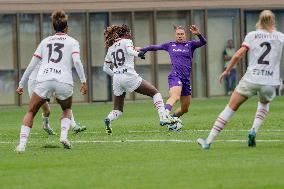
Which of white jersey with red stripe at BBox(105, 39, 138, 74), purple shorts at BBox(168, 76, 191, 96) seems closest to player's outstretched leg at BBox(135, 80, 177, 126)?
white jersey with red stripe at BBox(105, 39, 138, 74)

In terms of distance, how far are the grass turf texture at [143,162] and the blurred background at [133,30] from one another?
65.0 ft

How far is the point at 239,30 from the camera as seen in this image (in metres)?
48.1

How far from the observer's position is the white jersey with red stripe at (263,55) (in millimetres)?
18000

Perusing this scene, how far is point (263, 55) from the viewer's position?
59.1 ft

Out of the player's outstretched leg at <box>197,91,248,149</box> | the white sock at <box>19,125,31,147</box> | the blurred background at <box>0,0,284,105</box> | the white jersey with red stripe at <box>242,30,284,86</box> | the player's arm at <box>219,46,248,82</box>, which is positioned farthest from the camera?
the blurred background at <box>0,0,284,105</box>

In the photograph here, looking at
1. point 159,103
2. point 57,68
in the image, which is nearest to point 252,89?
point 57,68

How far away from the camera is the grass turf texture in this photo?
13.6 m

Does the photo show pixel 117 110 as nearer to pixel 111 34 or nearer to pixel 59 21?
pixel 111 34

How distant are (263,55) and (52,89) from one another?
3.53m

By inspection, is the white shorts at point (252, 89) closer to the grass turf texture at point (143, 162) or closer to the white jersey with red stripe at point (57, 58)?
the grass turf texture at point (143, 162)

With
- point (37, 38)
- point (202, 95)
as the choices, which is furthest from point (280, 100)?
point (37, 38)

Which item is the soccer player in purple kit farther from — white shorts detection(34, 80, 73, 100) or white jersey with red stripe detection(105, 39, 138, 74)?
white shorts detection(34, 80, 73, 100)

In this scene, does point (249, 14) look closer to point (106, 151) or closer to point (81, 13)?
point (81, 13)

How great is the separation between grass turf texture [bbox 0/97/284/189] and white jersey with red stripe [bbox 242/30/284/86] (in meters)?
1.07
